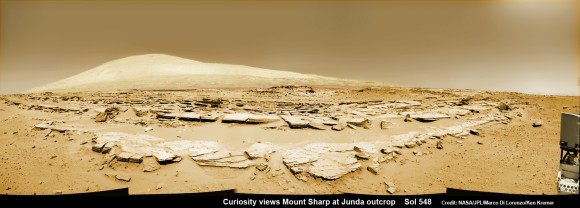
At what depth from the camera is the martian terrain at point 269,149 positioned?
19.1ft

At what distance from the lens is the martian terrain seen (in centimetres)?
582

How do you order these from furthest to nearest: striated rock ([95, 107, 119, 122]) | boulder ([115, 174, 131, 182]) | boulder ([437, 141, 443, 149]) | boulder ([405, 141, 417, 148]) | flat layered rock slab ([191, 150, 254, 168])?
striated rock ([95, 107, 119, 122]) < boulder ([437, 141, 443, 149]) < boulder ([405, 141, 417, 148]) < flat layered rock slab ([191, 150, 254, 168]) < boulder ([115, 174, 131, 182])

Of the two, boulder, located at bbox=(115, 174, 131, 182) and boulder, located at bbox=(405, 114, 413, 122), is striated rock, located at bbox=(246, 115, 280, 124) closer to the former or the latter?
boulder, located at bbox=(115, 174, 131, 182)

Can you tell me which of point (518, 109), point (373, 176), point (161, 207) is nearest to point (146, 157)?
point (161, 207)

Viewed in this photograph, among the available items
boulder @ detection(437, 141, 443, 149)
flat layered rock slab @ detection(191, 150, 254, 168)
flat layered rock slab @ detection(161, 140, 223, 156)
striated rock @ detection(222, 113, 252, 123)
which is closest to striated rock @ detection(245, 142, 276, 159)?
flat layered rock slab @ detection(191, 150, 254, 168)

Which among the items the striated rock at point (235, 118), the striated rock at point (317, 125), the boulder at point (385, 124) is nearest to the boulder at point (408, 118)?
the boulder at point (385, 124)

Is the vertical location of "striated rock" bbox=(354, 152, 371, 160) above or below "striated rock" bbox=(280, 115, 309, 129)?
below

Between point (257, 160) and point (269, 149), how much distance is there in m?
0.51

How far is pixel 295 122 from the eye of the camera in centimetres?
805

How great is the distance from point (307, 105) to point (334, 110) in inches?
49.8

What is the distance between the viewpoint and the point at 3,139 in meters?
7.10

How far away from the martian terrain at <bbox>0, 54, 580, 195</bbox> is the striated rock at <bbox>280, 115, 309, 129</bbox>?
29mm

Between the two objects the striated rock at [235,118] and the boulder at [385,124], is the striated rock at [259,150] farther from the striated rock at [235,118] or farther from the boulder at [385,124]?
the boulder at [385,124]

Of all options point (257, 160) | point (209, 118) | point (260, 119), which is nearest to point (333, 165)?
point (257, 160)
